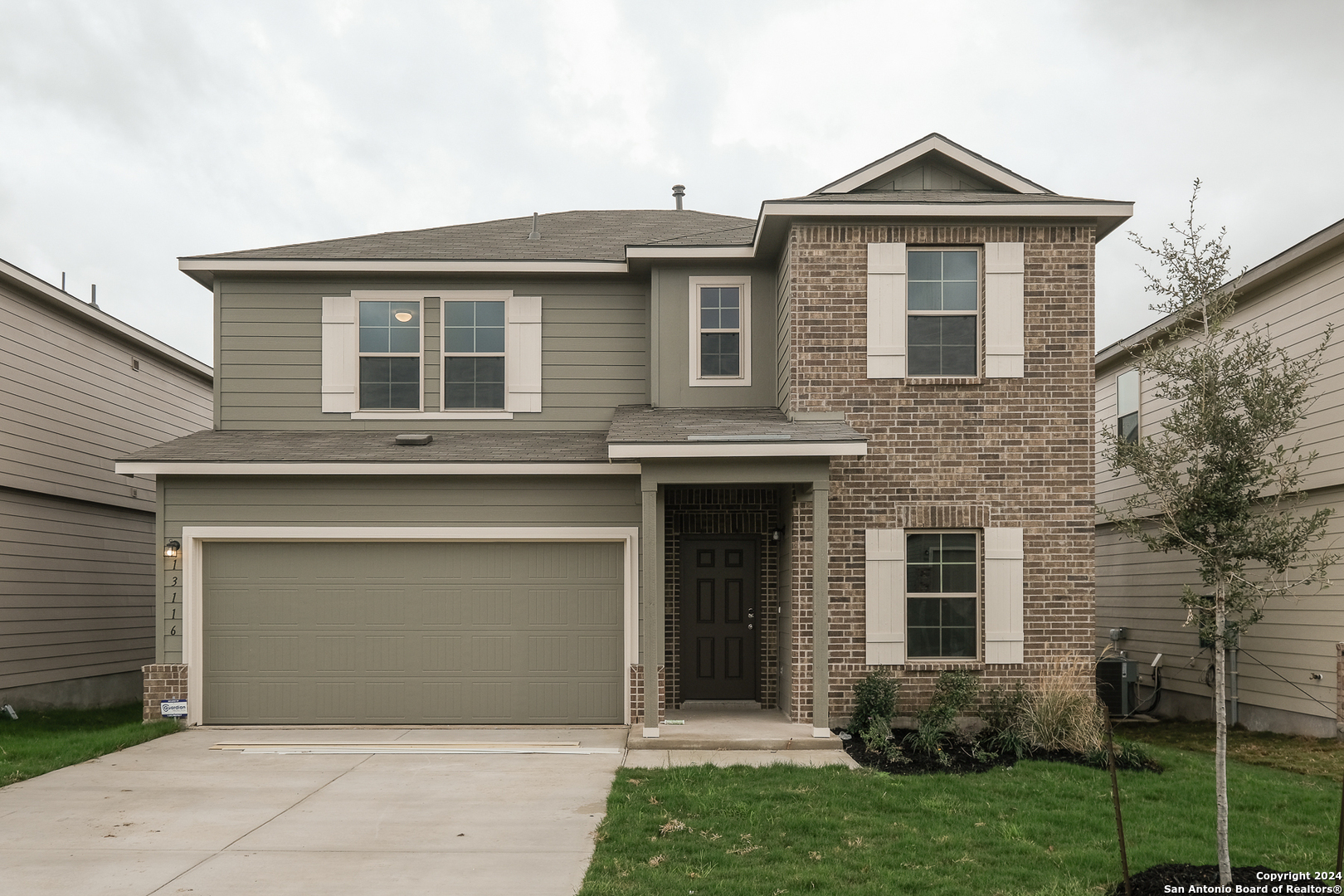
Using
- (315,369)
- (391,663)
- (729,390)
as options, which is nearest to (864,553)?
(729,390)

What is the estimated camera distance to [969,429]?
10.5m

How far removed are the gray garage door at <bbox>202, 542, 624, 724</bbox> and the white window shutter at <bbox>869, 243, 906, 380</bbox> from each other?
3.63 m

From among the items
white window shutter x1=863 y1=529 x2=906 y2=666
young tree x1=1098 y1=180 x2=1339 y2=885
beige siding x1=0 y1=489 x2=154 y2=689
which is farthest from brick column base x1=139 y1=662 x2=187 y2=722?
young tree x1=1098 y1=180 x2=1339 y2=885

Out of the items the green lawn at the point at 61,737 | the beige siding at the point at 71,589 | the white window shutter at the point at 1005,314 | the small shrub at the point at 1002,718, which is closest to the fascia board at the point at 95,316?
the beige siding at the point at 71,589

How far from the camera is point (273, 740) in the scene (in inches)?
400

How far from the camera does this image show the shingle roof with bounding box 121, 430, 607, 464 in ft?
35.7

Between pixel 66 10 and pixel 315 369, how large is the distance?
1399 cm

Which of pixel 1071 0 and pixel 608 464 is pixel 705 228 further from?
pixel 1071 0

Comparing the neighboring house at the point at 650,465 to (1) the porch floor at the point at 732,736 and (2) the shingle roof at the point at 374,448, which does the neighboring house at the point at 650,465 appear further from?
(1) the porch floor at the point at 732,736

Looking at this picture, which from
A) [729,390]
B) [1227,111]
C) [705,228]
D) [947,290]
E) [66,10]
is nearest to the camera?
[947,290]

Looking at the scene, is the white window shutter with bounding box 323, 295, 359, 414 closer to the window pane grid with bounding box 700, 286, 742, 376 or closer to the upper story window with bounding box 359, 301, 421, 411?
the upper story window with bounding box 359, 301, 421, 411

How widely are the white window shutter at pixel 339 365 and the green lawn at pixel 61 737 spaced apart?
4.07m

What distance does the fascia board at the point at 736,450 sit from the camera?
9609 mm

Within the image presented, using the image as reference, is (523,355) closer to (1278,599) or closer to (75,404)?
(75,404)
